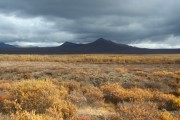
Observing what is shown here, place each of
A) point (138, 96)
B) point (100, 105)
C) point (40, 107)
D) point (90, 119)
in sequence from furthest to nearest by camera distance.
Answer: point (138, 96) < point (100, 105) < point (40, 107) < point (90, 119)

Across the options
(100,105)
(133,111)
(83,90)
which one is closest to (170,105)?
(100,105)

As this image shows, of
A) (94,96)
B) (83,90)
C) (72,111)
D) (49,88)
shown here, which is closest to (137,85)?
(83,90)

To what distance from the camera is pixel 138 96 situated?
16.8 metres

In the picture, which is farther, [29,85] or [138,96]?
[138,96]

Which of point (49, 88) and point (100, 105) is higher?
point (49, 88)

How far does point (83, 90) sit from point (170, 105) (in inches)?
200

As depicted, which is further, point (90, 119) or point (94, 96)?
point (94, 96)

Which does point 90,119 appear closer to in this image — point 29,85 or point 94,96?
point 29,85

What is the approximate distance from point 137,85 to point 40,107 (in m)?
11.7

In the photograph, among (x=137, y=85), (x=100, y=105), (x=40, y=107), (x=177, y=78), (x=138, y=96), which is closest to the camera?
(x=40, y=107)

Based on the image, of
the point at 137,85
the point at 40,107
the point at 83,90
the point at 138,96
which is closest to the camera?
the point at 40,107

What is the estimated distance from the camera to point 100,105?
1559cm

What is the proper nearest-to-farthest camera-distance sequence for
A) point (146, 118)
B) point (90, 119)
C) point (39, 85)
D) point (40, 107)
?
point (146, 118) < point (90, 119) < point (40, 107) < point (39, 85)

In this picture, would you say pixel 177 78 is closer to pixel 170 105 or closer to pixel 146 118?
pixel 170 105
